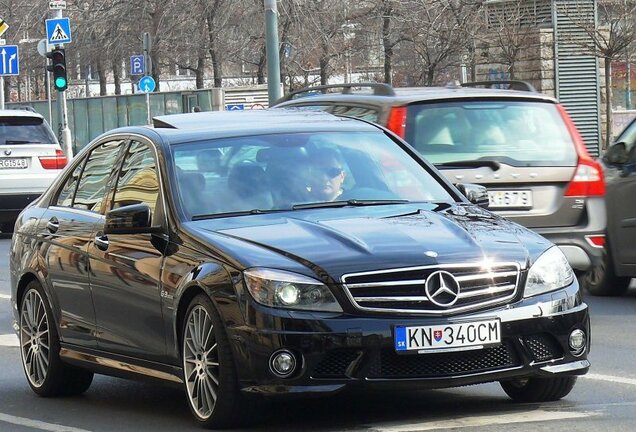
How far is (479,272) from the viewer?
6930 mm

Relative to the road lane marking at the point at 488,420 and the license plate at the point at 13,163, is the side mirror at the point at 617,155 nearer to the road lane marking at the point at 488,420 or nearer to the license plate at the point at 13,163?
the road lane marking at the point at 488,420

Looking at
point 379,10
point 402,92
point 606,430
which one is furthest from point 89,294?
point 379,10

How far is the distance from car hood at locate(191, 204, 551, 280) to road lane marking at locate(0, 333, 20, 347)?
4327 millimetres

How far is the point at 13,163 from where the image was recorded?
79.3ft

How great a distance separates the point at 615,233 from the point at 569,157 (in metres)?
1.52

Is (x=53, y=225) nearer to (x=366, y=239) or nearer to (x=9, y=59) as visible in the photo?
(x=366, y=239)

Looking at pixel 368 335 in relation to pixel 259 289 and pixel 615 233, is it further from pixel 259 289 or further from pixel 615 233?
pixel 615 233

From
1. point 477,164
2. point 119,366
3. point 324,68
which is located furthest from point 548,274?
point 324,68

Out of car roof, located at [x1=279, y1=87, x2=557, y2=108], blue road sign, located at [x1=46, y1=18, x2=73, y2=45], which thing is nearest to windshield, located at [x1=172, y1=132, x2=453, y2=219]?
car roof, located at [x1=279, y1=87, x2=557, y2=108]

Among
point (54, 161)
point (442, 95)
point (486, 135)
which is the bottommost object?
point (54, 161)

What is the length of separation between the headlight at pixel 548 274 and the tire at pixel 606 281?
6.36 meters

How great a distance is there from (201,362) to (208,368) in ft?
0.21

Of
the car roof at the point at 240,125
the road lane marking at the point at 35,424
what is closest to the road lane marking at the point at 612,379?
the car roof at the point at 240,125

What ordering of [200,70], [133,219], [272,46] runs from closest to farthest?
[133,219], [272,46], [200,70]
